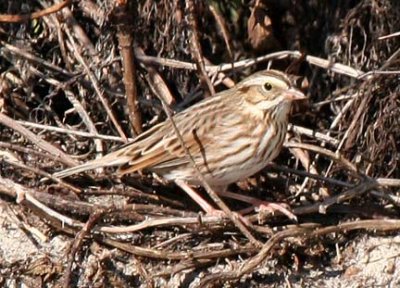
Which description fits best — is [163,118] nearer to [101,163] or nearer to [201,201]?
[101,163]

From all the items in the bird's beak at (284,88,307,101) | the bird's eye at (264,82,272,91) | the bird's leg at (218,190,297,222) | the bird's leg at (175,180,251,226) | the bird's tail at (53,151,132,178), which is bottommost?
the bird's leg at (218,190,297,222)

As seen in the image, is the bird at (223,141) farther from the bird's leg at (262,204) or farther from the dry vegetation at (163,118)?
the dry vegetation at (163,118)

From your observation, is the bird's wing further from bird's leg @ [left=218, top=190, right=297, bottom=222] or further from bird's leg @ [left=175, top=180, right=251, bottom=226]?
bird's leg @ [left=218, top=190, right=297, bottom=222]

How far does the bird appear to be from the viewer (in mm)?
7328

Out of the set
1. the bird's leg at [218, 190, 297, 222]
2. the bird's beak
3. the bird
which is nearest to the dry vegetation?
the bird's leg at [218, 190, 297, 222]

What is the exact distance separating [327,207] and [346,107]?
0.65 m

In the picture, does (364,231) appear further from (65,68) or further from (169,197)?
(65,68)

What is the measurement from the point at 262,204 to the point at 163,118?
33.4 inches

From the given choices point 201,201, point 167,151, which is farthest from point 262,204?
point 167,151

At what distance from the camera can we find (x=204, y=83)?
25.7ft

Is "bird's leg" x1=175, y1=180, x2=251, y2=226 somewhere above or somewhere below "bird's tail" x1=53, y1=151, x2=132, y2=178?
below

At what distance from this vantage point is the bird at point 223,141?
7.33 m

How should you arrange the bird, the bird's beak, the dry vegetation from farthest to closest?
the dry vegetation
the bird
the bird's beak

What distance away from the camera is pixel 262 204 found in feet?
24.6
